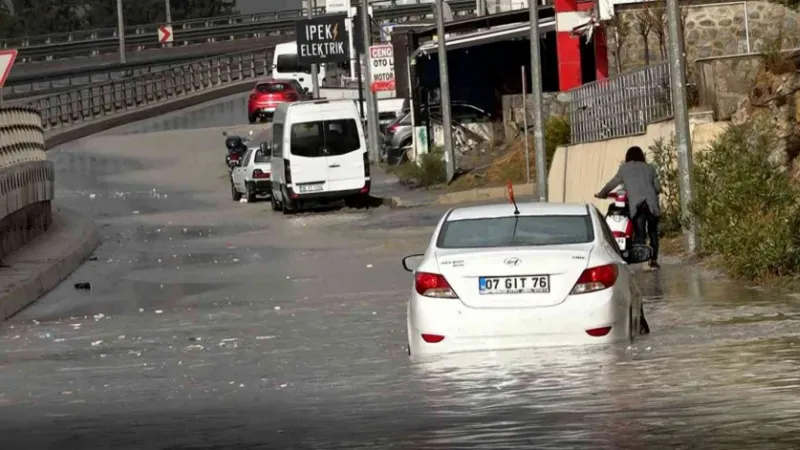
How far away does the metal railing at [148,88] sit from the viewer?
79.6 m

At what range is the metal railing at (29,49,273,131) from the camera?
79.6m

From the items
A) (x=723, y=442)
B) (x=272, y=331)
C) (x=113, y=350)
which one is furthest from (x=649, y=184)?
(x=723, y=442)

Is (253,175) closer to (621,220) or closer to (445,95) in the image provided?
(445,95)

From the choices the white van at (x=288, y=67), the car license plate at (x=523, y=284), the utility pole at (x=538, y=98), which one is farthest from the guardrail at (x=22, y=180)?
the white van at (x=288, y=67)

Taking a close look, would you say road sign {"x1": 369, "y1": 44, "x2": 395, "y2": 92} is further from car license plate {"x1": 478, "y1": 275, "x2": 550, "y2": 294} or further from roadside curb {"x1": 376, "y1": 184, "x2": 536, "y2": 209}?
car license plate {"x1": 478, "y1": 275, "x2": 550, "y2": 294}

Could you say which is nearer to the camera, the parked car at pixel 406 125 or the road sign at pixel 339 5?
the parked car at pixel 406 125

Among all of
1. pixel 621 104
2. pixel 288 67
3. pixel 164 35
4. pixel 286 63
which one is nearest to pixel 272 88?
pixel 288 67

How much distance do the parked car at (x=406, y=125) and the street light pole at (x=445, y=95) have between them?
6.71m

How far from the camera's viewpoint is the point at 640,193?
2502cm

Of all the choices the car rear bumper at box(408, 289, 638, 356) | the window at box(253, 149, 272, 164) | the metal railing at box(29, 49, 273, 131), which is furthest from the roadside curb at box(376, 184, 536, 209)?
the metal railing at box(29, 49, 273, 131)

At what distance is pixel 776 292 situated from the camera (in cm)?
2052

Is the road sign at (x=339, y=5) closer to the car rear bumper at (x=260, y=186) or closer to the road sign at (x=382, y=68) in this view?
the road sign at (x=382, y=68)

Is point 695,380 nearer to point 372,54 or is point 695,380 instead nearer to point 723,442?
point 723,442

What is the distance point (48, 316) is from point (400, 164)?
1333 inches
